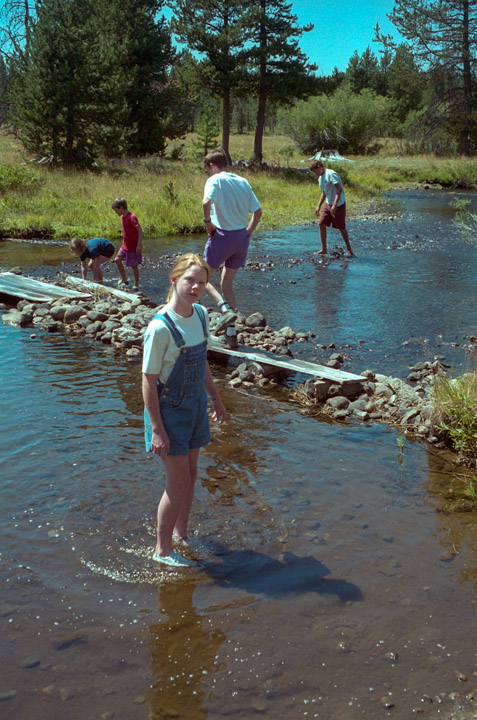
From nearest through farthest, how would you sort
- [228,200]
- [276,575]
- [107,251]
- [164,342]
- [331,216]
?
[164,342] < [276,575] < [228,200] < [107,251] < [331,216]

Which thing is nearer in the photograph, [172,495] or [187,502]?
[172,495]

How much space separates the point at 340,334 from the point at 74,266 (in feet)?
24.6

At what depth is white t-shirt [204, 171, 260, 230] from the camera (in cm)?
751

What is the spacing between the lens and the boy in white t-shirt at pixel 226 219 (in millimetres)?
7496

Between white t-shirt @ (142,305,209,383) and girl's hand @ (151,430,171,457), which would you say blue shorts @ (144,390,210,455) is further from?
white t-shirt @ (142,305,209,383)

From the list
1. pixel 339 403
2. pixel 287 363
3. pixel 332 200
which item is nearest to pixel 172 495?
pixel 339 403

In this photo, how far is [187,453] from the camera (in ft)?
11.8

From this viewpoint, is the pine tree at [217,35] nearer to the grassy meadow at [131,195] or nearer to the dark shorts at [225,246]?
the grassy meadow at [131,195]

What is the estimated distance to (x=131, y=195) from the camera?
22.1 m

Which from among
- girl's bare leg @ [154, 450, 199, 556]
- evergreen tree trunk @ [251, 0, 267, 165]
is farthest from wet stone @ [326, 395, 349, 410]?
evergreen tree trunk @ [251, 0, 267, 165]

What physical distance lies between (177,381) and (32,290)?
8.40m

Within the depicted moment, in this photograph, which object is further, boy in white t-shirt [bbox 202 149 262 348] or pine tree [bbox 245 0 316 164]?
pine tree [bbox 245 0 316 164]

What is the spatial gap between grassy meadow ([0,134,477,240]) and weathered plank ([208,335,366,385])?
34.7 ft

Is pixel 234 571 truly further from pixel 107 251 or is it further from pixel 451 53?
pixel 451 53
